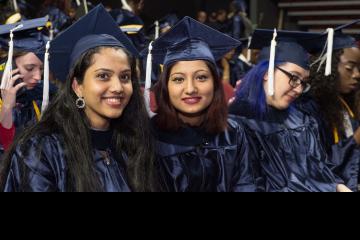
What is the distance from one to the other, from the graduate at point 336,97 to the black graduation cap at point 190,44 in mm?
867

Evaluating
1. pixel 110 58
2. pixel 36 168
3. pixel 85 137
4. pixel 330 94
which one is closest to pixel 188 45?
pixel 110 58

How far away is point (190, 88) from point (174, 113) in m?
0.15

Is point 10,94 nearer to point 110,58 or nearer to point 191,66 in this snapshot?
point 110,58

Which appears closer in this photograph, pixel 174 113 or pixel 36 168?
pixel 36 168

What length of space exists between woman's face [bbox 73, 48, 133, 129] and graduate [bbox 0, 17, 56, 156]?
28.2 inches

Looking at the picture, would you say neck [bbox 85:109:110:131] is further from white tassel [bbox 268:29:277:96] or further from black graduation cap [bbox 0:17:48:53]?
white tassel [bbox 268:29:277:96]

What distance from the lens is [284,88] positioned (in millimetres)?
2898

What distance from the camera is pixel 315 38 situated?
10.2 ft

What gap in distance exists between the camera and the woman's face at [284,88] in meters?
2.91

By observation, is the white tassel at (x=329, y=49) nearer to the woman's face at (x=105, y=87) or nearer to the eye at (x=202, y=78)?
the eye at (x=202, y=78)
